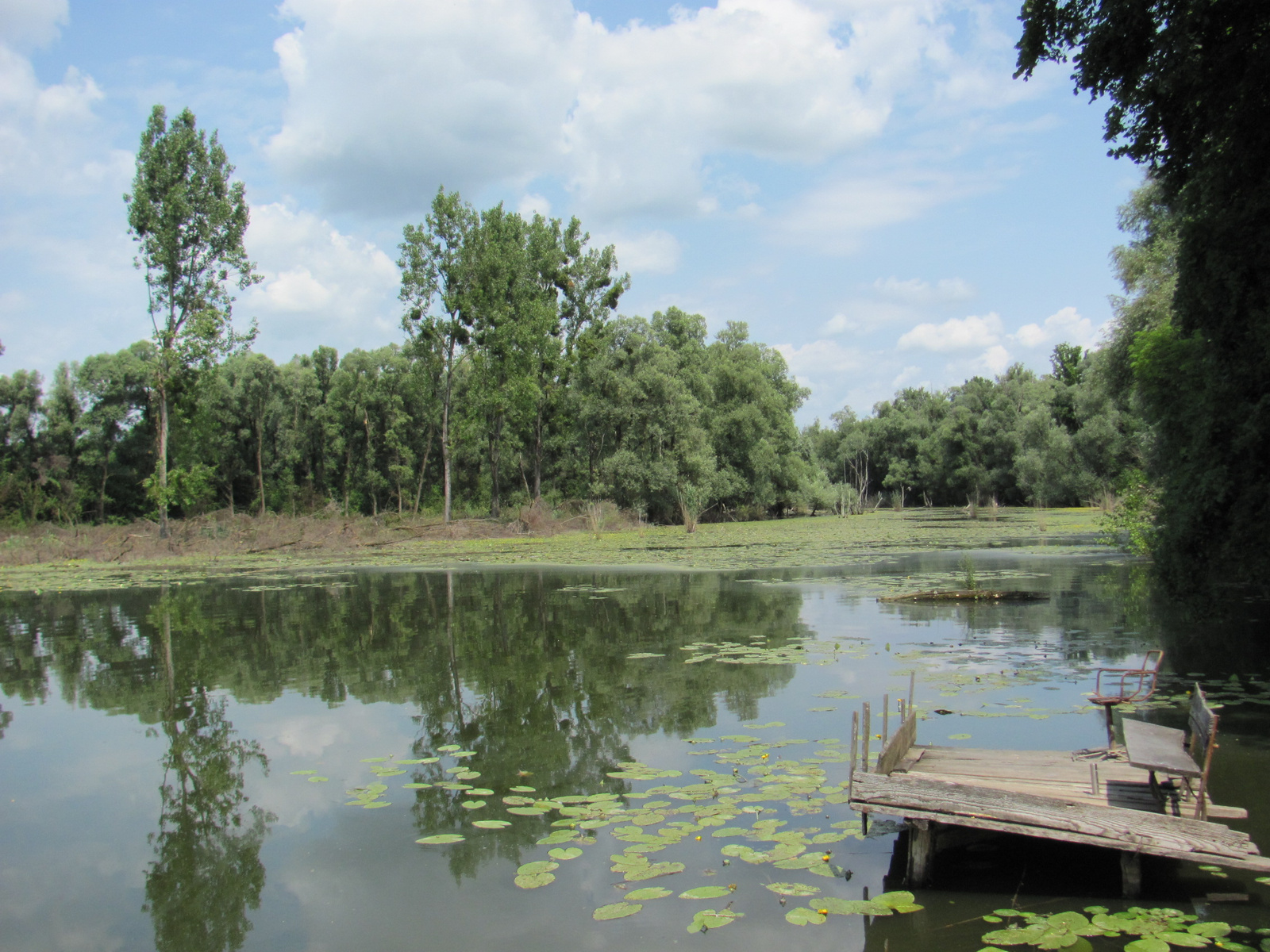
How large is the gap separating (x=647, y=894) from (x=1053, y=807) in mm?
2347

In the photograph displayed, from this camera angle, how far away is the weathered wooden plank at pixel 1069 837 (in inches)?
176

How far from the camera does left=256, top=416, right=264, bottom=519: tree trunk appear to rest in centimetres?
5577

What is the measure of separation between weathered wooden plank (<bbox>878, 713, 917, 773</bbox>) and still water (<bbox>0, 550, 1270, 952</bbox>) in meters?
0.55

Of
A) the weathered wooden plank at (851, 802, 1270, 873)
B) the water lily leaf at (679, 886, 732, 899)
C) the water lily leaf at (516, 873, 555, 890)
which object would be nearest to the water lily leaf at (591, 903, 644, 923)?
the water lily leaf at (679, 886, 732, 899)

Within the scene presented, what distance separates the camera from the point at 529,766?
7.56 metres

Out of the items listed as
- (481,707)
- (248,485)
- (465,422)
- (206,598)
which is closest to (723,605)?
(481,707)

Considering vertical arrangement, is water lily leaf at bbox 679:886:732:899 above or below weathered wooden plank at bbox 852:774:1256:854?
below

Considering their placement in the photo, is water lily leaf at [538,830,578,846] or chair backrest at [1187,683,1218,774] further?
water lily leaf at [538,830,578,846]

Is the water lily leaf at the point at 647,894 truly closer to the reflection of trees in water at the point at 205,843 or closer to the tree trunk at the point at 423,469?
the reflection of trees in water at the point at 205,843

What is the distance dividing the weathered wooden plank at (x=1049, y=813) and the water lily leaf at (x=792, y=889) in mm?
557

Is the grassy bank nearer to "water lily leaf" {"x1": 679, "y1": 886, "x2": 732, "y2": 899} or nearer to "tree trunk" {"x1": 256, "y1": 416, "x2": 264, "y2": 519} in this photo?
"tree trunk" {"x1": 256, "y1": 416, "x2": 264, "y2": 519}

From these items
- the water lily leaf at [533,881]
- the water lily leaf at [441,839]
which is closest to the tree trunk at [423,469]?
the water lily leaf at [441,839]

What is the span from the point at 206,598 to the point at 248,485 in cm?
4351

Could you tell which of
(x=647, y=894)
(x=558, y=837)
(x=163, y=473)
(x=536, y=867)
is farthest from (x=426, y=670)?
(x=163, y=473)
